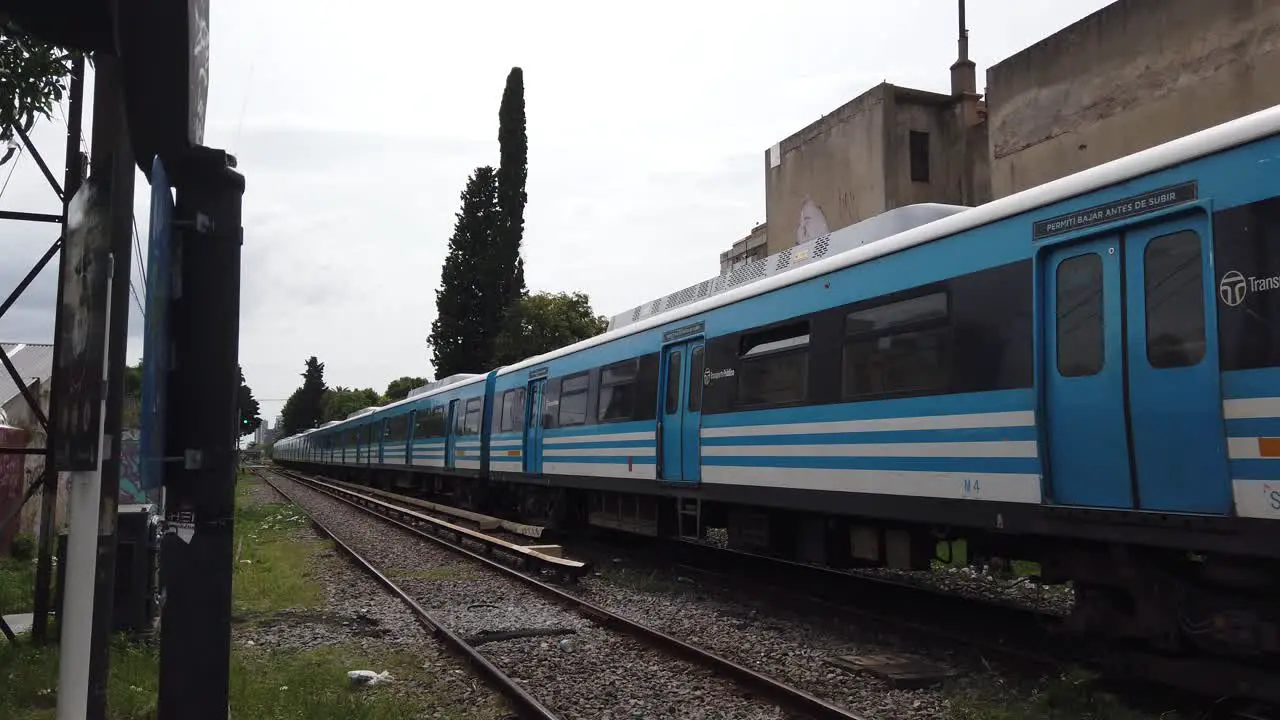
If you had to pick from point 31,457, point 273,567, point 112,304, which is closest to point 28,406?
point 31,457

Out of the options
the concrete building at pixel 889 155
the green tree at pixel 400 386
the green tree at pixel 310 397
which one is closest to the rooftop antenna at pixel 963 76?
the concrete building at pixel 889 155

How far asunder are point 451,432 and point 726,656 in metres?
15.6

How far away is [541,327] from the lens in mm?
41500

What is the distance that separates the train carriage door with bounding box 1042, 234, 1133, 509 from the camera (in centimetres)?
527

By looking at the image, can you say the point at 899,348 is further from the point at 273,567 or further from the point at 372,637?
the point at 273,567

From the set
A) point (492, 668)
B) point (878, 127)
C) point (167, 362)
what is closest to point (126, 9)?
point (167, 362)

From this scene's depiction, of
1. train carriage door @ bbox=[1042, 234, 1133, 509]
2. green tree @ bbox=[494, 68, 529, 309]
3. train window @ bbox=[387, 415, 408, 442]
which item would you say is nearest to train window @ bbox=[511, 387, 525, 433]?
train carriage door @ bbox=[1042, 234, 1133, 509]

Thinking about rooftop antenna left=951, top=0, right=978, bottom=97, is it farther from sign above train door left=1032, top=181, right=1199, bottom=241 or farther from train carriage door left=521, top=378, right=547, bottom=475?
sign above train door left=1032, top=181, right=1199, bottom=241

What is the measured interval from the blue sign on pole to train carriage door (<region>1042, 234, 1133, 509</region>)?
474 cm

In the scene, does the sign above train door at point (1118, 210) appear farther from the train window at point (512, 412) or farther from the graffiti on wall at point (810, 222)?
the graffiti on wall at point (810, 222)

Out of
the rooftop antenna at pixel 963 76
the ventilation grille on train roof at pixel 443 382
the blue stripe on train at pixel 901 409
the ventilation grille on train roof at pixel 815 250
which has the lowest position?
the blue stripe on train at pixel 901 409

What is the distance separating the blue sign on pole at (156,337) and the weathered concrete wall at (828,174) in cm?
2167

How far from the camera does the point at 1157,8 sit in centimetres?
1603

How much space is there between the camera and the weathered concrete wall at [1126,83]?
14.6 metres
